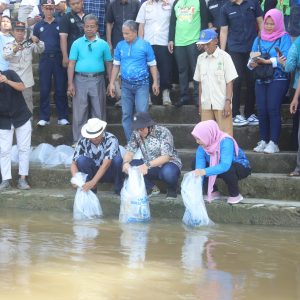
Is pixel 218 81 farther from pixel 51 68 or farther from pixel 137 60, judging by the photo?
pixel 51 68

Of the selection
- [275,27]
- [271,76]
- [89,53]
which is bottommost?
[271,76]

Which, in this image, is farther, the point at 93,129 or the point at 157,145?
the point at 93,129

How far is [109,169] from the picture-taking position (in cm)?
825

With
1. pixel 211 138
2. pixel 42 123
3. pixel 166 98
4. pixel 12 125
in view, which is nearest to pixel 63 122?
pixel 42 123

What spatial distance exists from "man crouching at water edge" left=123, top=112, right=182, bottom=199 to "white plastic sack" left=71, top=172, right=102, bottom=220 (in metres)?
0.50

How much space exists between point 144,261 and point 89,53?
14.0ft

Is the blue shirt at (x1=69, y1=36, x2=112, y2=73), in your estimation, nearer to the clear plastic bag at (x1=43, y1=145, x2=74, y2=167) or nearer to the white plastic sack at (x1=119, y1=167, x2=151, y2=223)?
the clear plastic bag at (x1=43, y1=145, x2=74, y2=167)

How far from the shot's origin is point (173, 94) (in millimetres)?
10352

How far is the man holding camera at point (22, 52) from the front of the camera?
959cm

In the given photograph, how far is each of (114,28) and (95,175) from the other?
9.42ft

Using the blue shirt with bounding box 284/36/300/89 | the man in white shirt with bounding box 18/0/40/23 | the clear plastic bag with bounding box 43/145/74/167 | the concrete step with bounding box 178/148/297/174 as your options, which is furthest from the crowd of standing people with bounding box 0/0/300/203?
the man in white shirt with bounding box 18/0/40/23

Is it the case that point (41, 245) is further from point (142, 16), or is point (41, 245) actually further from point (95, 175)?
point (142, 16)

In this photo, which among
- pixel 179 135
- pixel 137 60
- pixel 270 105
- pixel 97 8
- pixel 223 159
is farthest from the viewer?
pixel 97 8

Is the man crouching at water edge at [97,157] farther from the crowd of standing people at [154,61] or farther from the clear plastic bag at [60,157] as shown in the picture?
the clear plastic bag at [60,157]
